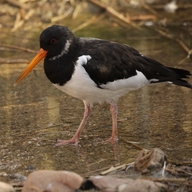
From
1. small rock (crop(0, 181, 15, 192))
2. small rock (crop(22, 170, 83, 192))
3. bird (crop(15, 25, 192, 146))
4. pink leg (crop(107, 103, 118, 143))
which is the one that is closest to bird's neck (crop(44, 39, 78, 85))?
bird (crop(15, 25, 192, 146))

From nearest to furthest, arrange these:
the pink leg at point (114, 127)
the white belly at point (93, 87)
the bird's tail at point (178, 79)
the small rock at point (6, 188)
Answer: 1. the small rock at point (6, 188)
2. the white belly at point (93, 87)
3. the pink leg at point (114, 127)
4. the bird's tail at point (178, 79)

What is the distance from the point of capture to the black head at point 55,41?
17.7 feet

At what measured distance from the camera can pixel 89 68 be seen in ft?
17.3

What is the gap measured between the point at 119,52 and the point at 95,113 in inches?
37.7

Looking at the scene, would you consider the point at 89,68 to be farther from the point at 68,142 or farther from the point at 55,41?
the point at 68,142

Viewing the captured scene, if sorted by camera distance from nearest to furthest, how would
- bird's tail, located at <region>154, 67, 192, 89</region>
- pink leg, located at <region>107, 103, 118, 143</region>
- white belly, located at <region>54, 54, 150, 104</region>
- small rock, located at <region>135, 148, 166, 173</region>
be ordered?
small rock, located at <region>135, 148, 166, 173</region> → white belly, located at <region>54, 54, 150, 104</region> → pink leg, located at <region>107, 103, 118, 143</region> → bird's tail, located at <region>154, 67, 192, 89</region>

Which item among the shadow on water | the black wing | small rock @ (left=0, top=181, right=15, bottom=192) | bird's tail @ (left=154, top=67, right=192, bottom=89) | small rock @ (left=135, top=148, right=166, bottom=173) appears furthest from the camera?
bird's tail @ (left=154, top=67, right=192, bottom=89)

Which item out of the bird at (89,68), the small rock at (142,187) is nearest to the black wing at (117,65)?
the bird at (89,68)

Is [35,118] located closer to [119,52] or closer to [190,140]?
[119,52]

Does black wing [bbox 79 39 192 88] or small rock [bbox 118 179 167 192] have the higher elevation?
black wing [bbox 79 39 192 88]

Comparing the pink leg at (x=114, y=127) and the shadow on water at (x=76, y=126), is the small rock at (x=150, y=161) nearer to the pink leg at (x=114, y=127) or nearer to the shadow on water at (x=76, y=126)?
the shadow on water at (x=76, y=126)

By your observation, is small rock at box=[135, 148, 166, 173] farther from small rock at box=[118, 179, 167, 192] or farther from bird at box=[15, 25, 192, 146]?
bird at box=[15, 25, 192, 146]

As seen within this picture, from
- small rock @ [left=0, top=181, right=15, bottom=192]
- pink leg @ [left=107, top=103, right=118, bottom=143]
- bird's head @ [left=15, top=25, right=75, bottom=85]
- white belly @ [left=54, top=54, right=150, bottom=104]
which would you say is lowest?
small rock @ [left=0, top=181, right=15, bottom=192]

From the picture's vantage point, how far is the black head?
17.7 ft
